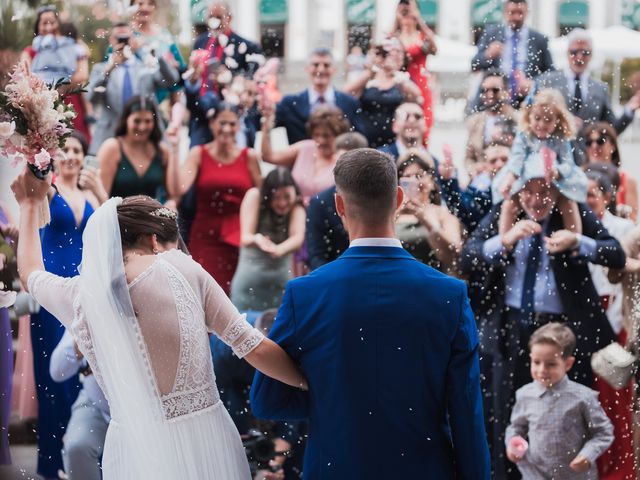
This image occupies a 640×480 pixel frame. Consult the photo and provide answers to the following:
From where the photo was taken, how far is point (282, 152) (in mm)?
5949

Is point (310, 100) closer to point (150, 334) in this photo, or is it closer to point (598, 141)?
point (598, 141)

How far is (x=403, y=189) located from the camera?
16.0ft

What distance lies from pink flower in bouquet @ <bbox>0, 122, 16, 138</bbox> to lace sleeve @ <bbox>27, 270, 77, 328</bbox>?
748 millimetres

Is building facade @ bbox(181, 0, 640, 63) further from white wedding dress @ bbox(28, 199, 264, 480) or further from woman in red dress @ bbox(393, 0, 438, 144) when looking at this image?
white wedding dress @ bbox(28, 199, 264, 480)

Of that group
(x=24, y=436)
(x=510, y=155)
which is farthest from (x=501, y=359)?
(x=24, y=436)

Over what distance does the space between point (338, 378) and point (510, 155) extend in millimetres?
2913

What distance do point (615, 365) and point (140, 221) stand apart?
2.76 meters

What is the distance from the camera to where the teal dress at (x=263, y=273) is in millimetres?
5598

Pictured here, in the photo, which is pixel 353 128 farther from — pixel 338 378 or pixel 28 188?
pixel 338 378

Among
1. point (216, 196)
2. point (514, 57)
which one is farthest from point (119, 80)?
point (514, 57)

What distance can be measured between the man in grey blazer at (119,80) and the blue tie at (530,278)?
2.19 m

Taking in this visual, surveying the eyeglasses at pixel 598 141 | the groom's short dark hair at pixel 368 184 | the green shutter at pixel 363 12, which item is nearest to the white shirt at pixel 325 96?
the green shutter at pixel 363 12

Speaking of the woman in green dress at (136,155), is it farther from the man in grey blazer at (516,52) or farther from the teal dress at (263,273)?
the man in grey blazer at (516,52)

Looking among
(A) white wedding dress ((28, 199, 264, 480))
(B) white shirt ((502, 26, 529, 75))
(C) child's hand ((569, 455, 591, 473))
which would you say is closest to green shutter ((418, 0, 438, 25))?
(B) white shirt ((502, 26, 529, 75))
